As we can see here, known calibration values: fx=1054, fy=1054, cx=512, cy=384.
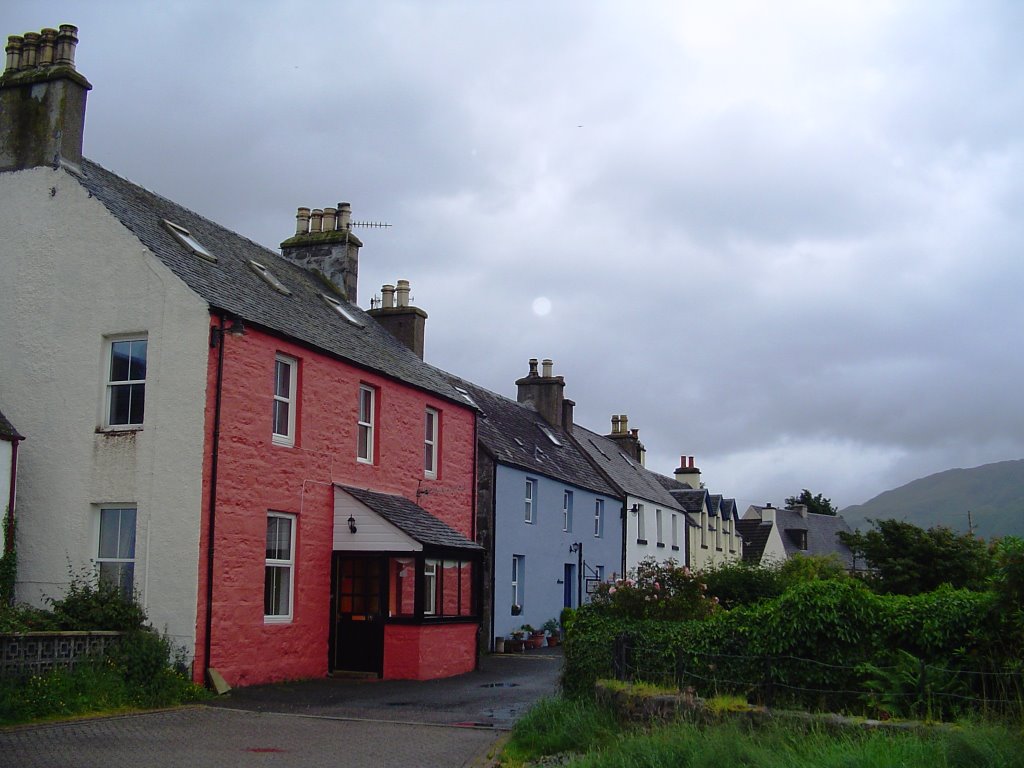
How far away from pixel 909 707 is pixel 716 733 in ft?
7.50

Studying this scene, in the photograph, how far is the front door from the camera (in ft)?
63.0

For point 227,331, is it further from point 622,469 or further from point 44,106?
point 622,469

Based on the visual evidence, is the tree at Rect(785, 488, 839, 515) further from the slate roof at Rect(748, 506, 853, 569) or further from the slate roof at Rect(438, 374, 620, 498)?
the slate roof at Rect(438, 374, 620, 498)

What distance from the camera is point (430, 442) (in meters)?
24.1

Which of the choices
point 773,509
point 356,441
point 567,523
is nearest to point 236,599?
point 356,441

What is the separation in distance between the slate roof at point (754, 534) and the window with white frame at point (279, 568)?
45.4 metres

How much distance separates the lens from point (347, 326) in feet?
75.3

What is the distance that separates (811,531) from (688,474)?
25.1 metres

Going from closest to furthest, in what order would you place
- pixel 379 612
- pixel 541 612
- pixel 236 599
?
pixel 236 599
pixel 379 612
pixel 541 612

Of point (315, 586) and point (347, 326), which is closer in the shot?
point (315, 586)

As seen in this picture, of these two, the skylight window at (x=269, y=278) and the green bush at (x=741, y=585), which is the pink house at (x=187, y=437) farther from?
the green bush at (x=741, y=585)

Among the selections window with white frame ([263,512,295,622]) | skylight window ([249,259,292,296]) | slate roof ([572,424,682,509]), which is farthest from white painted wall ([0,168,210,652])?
slate roof ([572,424,682,509])

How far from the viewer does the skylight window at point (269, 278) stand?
2109 centimetres

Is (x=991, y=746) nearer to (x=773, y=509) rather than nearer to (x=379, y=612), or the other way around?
(x=379, y=612)
